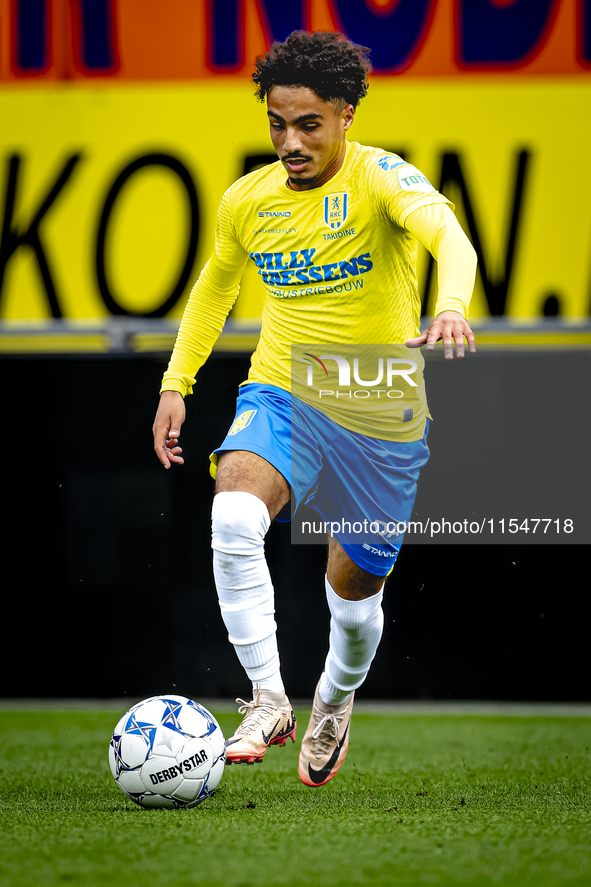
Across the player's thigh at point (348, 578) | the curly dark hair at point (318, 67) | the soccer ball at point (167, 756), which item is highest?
the curly dark hair at point (318, 67)

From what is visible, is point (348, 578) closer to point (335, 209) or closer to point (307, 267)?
point (307, 267)

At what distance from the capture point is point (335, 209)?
3643mm

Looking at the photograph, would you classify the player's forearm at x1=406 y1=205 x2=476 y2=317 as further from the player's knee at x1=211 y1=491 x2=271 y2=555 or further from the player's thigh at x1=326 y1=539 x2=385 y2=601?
the player's thigh at x1=326 y1=539 x2=385 y2=601

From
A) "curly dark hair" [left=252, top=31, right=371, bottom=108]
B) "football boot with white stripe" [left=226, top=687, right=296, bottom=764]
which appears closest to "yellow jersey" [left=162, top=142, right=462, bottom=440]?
"curly dark hair" [left=252, top=31, right=371, bottom=108]

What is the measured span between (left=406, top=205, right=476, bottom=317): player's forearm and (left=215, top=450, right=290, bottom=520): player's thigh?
799 millimetres

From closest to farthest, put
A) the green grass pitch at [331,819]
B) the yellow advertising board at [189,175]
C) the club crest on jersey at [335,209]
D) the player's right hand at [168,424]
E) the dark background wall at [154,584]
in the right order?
1. the green grass pitch at [331,819]
2. the club crest on jersey at [335,209]
3. the player's right hand at [168,424]
4. the dark background wall at [154,584]
5. the yellow advertising board at [189,175]

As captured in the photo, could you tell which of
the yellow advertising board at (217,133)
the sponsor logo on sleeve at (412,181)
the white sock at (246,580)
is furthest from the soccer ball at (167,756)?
the yellow advertising board at (217,133)

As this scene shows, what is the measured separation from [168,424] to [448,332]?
1267mm

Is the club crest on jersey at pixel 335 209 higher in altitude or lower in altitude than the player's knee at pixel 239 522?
higher

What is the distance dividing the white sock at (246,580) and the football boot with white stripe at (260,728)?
0.04m

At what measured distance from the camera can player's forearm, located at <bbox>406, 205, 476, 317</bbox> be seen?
10.1 feet

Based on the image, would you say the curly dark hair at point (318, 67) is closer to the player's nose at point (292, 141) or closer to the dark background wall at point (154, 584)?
the player's nose at point (292, 141)

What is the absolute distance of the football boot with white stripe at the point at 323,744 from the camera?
156 inches

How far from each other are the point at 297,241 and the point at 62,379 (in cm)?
219
